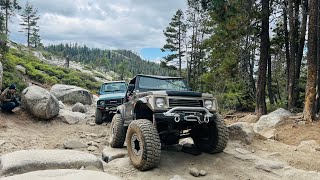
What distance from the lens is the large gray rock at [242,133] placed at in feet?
33.4

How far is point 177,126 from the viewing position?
8.09m

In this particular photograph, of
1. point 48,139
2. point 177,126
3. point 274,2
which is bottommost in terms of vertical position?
point 48,139

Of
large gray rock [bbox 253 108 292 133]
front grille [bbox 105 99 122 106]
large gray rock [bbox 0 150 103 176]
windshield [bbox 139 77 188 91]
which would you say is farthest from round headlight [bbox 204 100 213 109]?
front grille [bbox 105 99 122 106]

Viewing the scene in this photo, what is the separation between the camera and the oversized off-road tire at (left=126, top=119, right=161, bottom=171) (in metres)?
7.04

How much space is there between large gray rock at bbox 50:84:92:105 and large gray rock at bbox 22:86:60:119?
24.4 ft

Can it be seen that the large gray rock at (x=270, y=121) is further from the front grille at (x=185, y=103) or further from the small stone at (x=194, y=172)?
the small stone at (x=194, y=172)

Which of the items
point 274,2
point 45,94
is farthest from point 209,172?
point 274,2

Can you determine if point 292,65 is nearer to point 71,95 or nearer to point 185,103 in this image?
point 185,103

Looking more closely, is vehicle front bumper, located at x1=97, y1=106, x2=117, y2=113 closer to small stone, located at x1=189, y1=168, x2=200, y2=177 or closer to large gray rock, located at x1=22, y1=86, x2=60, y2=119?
large gray rock, located at x1=22, y1=86, x2=60, y2=119

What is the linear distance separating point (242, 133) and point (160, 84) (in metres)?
3.21

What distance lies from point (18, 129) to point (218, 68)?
1405 cm

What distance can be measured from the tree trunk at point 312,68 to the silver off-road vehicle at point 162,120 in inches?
242

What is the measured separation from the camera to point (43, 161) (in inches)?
260

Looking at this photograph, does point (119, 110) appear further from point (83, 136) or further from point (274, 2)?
point (274, 2)
